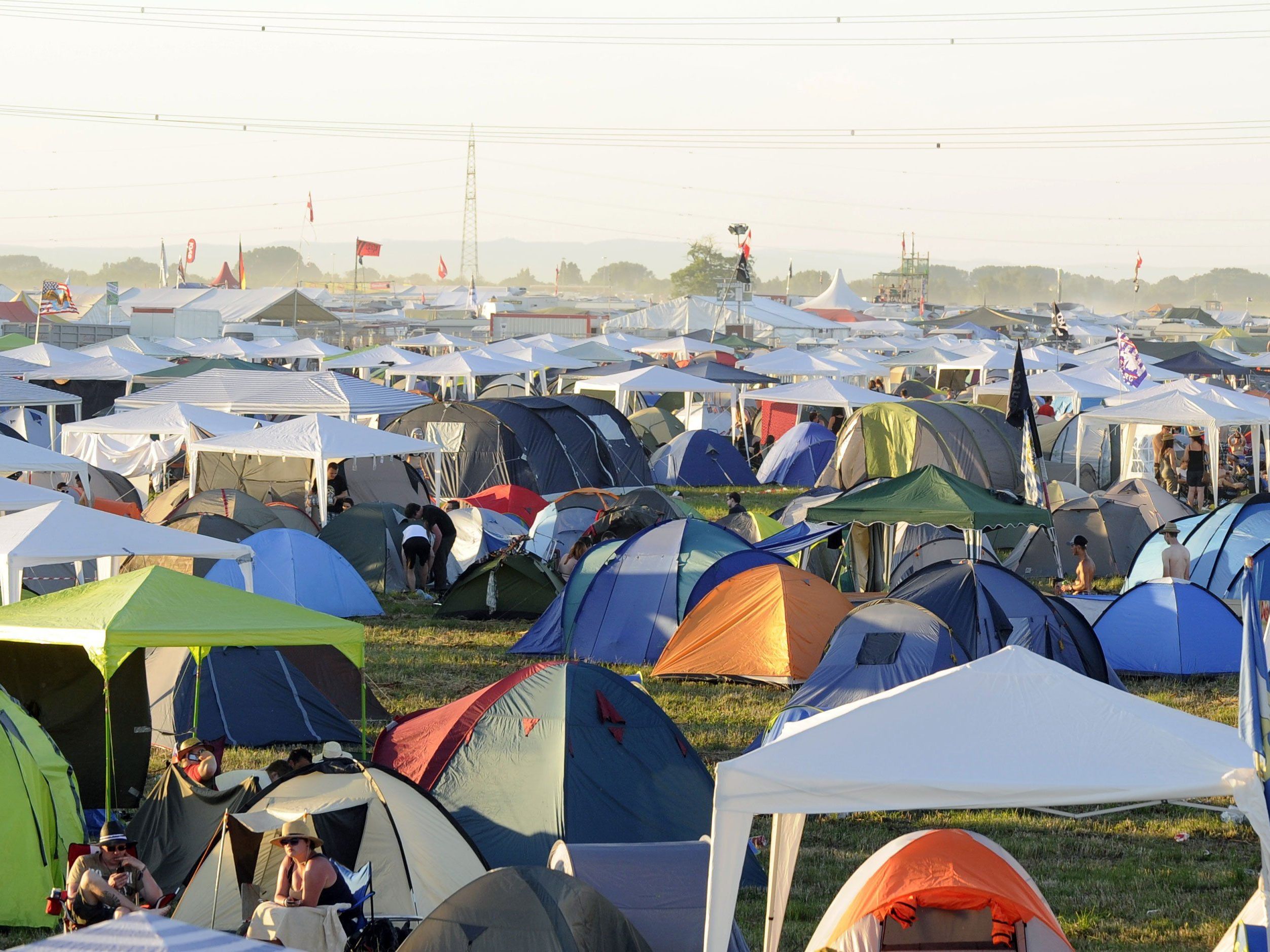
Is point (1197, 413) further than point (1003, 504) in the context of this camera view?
Yes

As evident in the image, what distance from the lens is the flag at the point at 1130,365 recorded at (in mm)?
25688

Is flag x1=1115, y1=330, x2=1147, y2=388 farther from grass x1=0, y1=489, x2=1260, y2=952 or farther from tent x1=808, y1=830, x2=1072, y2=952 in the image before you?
tent x1=808, y1=830, x2=1072, y2=952

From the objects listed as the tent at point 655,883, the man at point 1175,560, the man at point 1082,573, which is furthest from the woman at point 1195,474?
the tent at point 655,883

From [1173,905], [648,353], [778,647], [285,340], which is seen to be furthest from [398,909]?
[285,340]

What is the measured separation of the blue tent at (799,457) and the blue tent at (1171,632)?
484 inches

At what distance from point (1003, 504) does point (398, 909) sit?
26.7 feet

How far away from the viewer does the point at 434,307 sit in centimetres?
7831

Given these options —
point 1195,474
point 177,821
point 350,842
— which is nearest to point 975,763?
point 350,842

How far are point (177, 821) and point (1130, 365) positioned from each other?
21.5 metres

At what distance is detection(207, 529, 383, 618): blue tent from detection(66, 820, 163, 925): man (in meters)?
7.23

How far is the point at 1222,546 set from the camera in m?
15.1

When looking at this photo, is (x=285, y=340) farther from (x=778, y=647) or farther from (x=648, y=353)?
(x=778, y=647)

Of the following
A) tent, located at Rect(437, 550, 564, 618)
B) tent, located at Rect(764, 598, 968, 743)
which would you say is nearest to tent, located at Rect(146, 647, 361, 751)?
tent, located at Rect(764, 598, 968, 743)

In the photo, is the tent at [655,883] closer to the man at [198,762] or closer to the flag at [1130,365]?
the man at [198,762]
